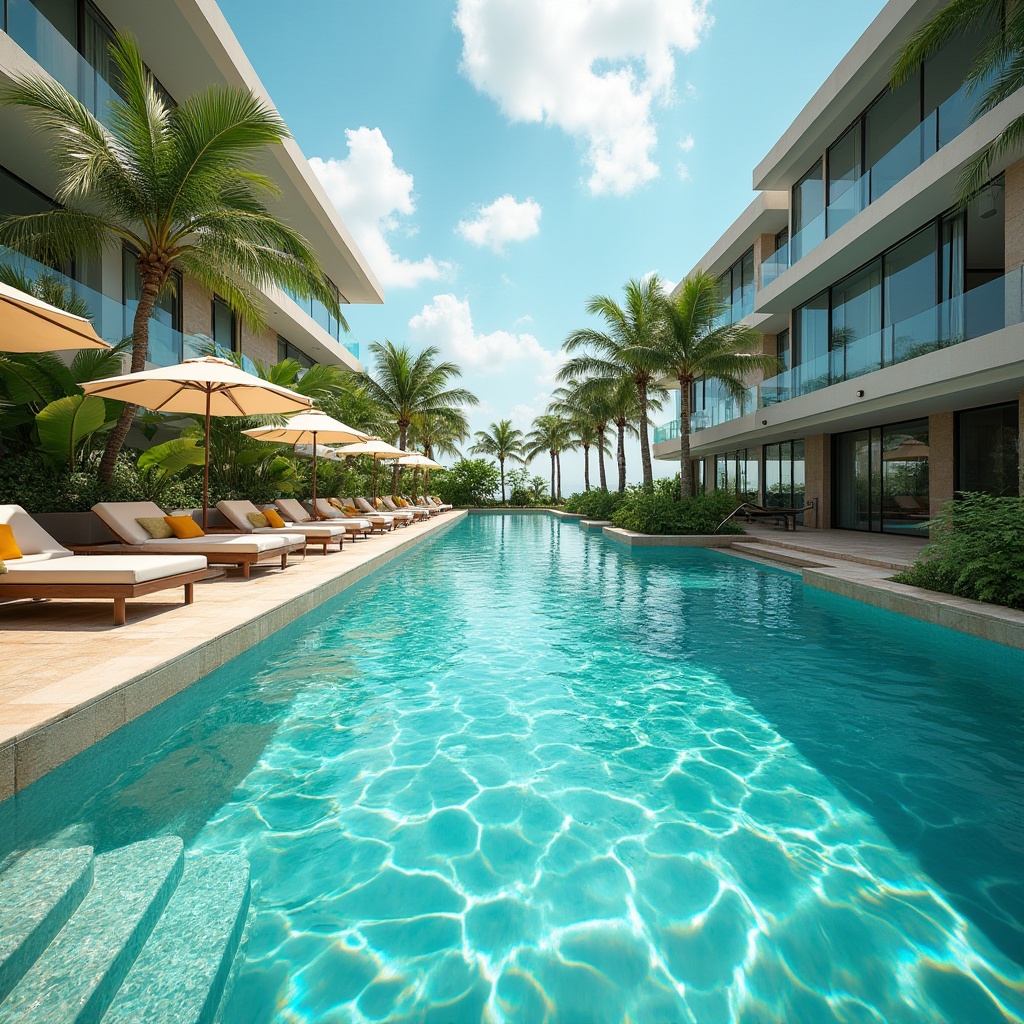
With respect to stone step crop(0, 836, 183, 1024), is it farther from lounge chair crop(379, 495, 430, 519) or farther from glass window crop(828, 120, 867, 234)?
lounge chair crop(379, 495, 430, 519)

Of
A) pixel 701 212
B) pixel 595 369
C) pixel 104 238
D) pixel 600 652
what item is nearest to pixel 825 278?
pixel 595 369

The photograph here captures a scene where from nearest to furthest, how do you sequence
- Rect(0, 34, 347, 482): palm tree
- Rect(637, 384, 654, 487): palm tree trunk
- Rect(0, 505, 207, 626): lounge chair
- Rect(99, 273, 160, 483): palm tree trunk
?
Rect(0, 505, 207, 626): lounge chair < Rect(0, 34, 347, 482): palm tree < Rect(99, 273, 160, 483): palm tree trunk < Rect(637, 384, 654, 487): palm tree trunk

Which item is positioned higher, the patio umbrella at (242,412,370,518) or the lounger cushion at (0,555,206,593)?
the patio umbrella at (242,412,370,518)

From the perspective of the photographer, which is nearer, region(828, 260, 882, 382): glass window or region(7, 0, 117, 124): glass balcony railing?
region(7, 0, 117, 124): glass balcony railing

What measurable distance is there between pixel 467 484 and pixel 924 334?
2973 cm

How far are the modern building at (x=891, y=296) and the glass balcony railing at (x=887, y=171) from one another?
0.14ft

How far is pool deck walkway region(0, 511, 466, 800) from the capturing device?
9.59ft

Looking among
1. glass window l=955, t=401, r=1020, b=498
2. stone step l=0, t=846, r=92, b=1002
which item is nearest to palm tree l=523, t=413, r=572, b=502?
glass window l=955, t=401, r=1020, b=498

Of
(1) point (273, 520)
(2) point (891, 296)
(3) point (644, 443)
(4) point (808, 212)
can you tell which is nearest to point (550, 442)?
(3) point (644, 443)

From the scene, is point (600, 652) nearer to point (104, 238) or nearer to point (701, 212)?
point (104, 238)

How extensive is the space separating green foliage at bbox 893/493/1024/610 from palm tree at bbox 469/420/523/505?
124ft

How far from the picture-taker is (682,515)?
55.6 ft

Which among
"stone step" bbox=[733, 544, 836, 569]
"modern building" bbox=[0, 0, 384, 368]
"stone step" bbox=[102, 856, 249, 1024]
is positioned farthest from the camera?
"stone step" bbox=[733, 544, 836, 569]

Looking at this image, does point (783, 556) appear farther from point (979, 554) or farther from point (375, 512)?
point (375, 512)
